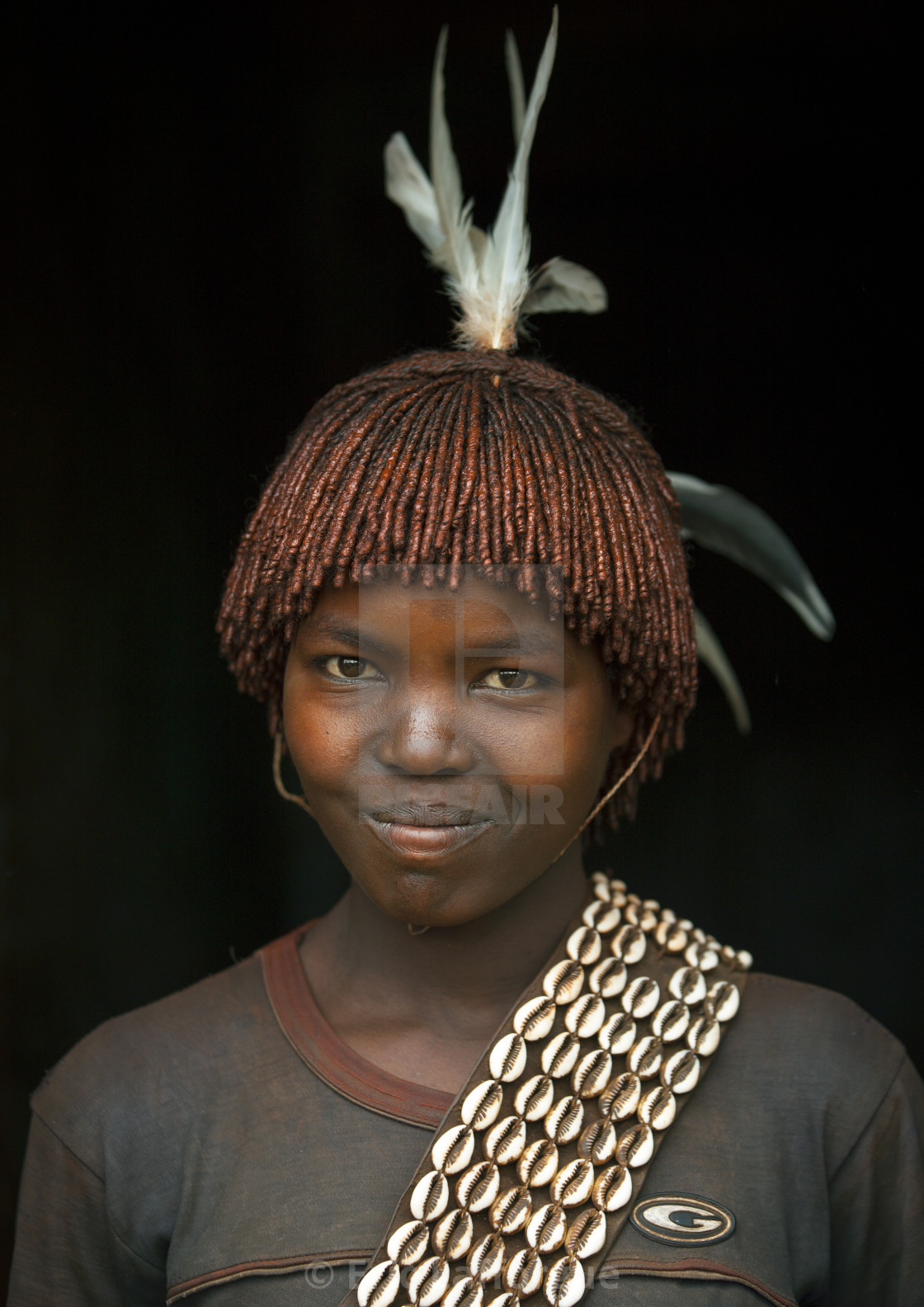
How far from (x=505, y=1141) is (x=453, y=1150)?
0.07 meters

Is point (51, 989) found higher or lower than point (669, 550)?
lower

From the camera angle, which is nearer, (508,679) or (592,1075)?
(508,679)

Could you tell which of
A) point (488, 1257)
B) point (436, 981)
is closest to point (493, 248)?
point (436, 981)

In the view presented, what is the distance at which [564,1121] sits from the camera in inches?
63.6

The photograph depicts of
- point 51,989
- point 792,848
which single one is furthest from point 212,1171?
point 792,848

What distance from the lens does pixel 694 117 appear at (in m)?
2.50

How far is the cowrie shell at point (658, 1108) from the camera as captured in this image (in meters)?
1.61

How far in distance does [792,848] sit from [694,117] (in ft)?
5.00

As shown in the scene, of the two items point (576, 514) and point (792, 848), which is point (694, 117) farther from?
point (792, 848)

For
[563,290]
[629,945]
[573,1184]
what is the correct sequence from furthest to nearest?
[563,290]
[629,945]
[573,1184]

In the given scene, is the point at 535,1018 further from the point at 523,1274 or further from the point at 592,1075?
the point at 523,1274

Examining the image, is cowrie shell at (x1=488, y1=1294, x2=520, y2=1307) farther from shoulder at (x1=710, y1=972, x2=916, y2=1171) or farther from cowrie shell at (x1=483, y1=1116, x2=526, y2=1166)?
shoulder at (x1=710, y1=972, x2=916, y2=1171)

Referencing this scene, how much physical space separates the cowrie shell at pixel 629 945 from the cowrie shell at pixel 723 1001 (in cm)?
11


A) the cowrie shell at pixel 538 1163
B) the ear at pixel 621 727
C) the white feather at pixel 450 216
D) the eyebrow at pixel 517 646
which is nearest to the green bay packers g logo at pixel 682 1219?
the cowrie shell at pixel 538 1163
